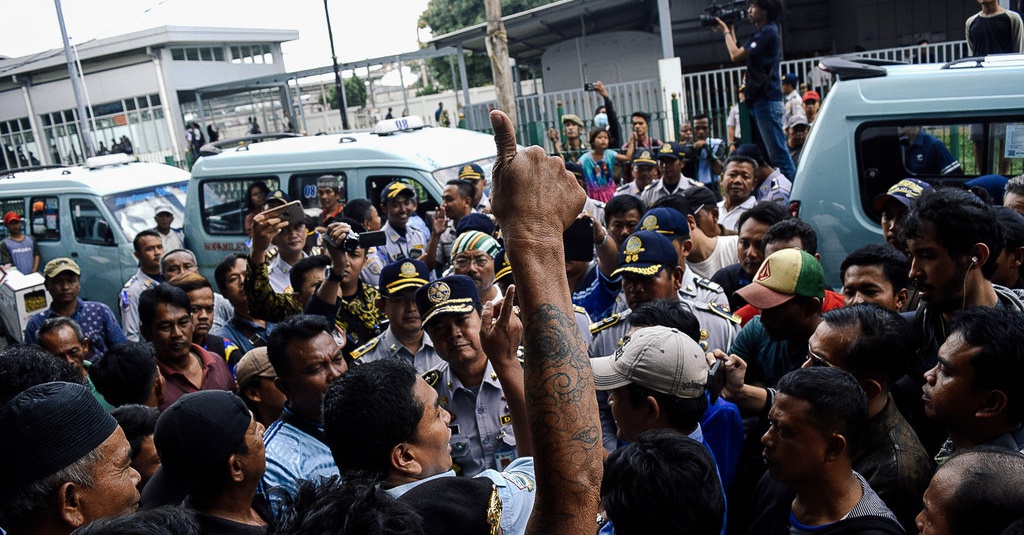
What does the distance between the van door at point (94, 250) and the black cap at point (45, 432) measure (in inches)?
296

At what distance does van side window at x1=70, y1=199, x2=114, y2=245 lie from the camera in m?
9.20

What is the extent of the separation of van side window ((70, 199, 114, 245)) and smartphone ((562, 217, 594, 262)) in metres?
6.91

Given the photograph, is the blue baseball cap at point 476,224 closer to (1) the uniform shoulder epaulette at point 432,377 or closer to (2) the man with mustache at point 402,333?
(2) the man with mustache at point 402,333

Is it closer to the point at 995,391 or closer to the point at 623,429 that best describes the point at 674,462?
the point at 623,429

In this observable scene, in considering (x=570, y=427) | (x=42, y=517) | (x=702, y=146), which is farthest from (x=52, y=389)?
(x=702, y=146)

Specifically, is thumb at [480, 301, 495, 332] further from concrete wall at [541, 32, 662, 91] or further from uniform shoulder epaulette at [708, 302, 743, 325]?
concrete wall at [541, 32, 662, 91]

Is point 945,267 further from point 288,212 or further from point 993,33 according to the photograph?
point 993,33

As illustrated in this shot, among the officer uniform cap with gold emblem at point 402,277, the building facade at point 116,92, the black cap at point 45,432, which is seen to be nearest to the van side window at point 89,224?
the officer uniform cap with gold emblem at point 402,277

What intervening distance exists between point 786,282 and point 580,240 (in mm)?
1559

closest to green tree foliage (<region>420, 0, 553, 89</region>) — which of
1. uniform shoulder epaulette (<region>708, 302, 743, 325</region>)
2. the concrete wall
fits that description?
the concrete wall

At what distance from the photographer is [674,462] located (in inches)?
75.6

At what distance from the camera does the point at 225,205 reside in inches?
343

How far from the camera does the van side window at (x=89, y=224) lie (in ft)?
30.2

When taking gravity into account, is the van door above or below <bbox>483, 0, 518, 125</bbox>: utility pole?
below
